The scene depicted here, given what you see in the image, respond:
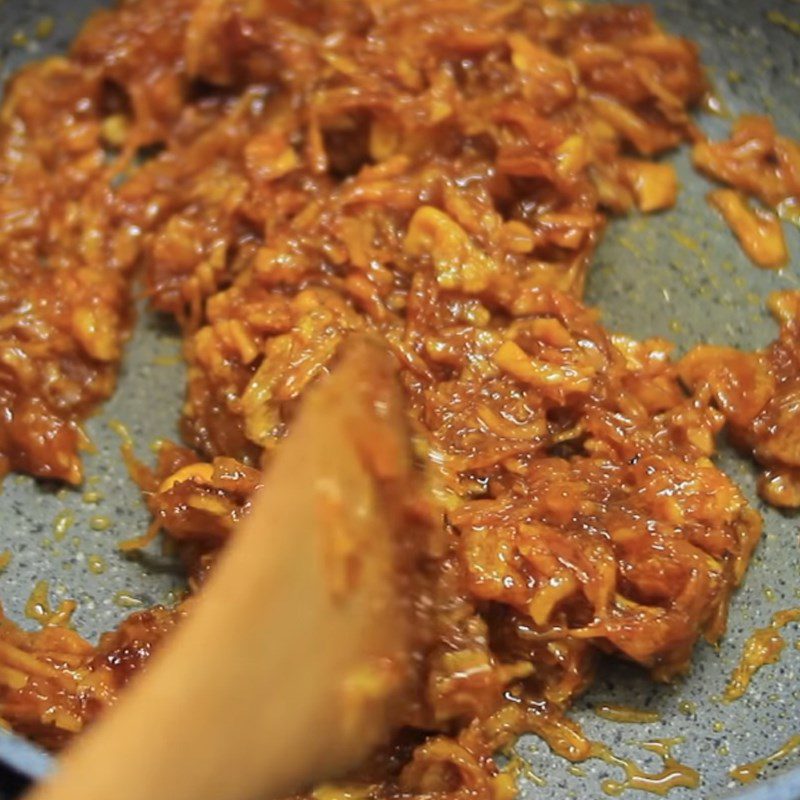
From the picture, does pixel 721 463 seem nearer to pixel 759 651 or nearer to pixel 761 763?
pixel 759 651

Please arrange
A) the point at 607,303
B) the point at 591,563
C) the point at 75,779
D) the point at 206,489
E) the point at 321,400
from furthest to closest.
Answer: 1. the point at 607,303
2. the point at 206,489
3. the point at 591,563
4. the point at 321,400
5. the point at 75,779

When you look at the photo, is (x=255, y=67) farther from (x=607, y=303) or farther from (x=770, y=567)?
(x=770, y=567)

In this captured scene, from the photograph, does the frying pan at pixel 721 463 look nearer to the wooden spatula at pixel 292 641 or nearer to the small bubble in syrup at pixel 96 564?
the small bubble in syrup at pixel 96 564

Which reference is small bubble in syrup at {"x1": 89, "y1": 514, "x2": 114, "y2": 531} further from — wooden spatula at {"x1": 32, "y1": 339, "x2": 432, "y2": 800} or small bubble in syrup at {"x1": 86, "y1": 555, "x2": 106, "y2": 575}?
wooden spatula at {"x1": 32, "y1": 339, "x2": 432, "y2": 800}

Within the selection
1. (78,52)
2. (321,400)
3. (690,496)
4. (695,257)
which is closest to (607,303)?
(695,257)

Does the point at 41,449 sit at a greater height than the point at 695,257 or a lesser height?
lesser

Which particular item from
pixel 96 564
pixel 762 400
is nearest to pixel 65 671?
pixel 96 564
